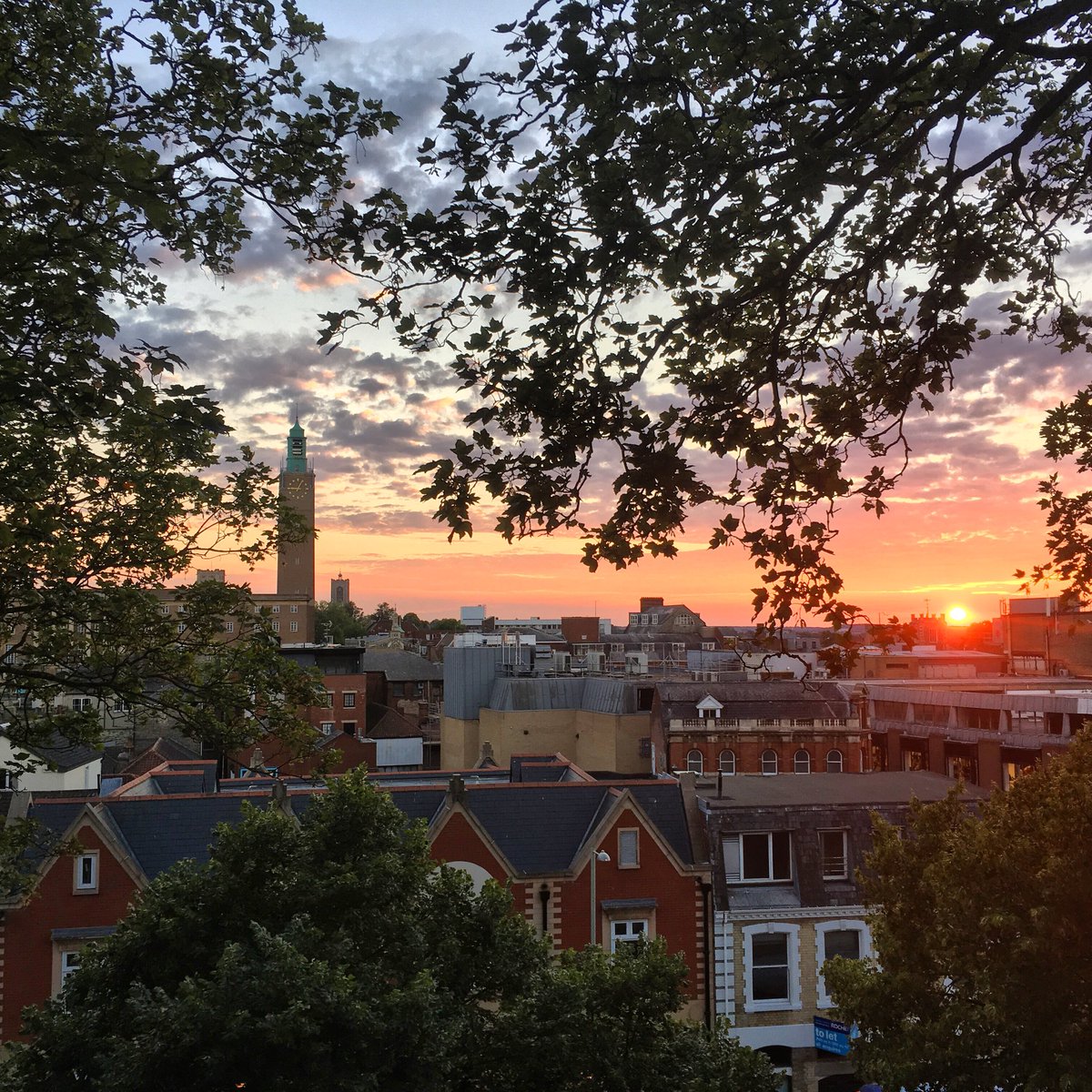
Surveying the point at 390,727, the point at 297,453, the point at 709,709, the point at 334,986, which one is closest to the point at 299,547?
the point at 297,453

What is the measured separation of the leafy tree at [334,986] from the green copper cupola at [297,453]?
532 feet

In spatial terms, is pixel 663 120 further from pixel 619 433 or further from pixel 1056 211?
pixel 1056 211

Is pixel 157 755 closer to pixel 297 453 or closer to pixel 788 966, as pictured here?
pixel 788 966

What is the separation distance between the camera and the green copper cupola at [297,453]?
173m

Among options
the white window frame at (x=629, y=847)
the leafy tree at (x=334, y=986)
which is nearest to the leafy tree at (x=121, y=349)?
the leafy tree at (x=334, y=986)

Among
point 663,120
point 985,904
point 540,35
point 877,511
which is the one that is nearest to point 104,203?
point 540,35

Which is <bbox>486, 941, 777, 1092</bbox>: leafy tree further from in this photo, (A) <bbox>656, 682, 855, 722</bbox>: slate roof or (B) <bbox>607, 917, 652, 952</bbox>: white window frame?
(A) <bbox>656, 682, 855, 722</bbox>: slate roof

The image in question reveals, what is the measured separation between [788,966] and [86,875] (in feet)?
64.6

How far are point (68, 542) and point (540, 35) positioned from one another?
887 centimetres

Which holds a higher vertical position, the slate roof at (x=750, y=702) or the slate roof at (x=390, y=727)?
the slate roof at (x=750, y=702)

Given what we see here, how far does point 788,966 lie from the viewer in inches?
1089

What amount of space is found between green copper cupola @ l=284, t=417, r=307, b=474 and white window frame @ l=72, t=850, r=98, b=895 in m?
150

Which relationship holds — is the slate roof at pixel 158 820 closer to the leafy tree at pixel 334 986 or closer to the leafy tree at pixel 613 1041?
the leafy tree at pixel 334 986

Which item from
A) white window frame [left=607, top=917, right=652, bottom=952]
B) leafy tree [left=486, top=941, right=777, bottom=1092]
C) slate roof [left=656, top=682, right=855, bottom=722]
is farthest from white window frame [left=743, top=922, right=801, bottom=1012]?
slate roof [left=656, top=682, right=855, bottom=722]
